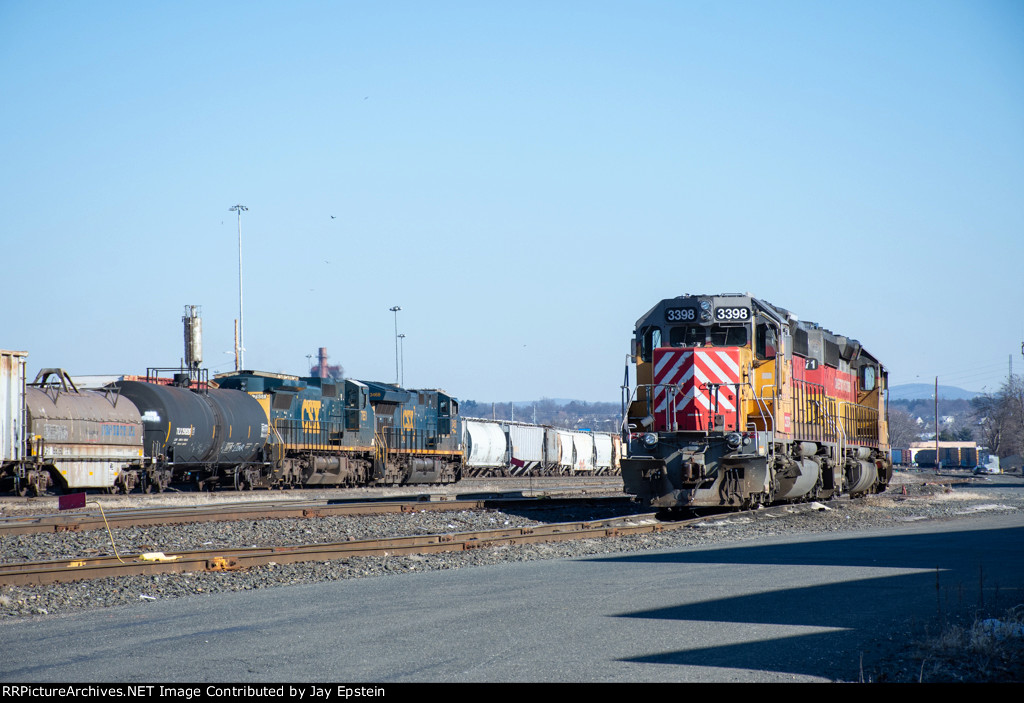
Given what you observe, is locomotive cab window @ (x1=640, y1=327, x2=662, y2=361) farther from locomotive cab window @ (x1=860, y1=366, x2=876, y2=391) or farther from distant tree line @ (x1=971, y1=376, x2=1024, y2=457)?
distant tree line @ (x1=971, y1=376, x2=1024, y2=457)

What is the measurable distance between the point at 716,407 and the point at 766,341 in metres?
1.68

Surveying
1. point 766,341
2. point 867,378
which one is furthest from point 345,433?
point 766,341

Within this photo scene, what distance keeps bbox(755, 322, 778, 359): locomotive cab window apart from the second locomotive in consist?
0.02 meters

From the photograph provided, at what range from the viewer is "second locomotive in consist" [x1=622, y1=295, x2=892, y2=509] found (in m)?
17.4

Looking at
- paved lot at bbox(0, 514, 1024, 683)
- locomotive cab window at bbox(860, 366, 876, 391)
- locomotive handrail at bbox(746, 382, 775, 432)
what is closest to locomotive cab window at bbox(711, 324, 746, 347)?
locomotive handrail at bbox(746, 382, 775, 432)

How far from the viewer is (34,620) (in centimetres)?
895

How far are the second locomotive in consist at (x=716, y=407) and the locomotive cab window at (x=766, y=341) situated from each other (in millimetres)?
18

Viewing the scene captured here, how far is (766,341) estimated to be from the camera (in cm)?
1814

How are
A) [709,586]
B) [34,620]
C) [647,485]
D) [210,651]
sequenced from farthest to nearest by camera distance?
[647,485]
[709,586]
[34,620]
[210,651]

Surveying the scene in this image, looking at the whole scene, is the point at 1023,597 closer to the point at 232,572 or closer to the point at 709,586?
the point at 709,586

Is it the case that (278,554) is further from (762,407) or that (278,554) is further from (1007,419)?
(1007,419)

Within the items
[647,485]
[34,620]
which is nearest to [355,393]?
[647,485]

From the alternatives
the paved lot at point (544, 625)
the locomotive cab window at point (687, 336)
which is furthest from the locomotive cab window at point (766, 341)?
the paved lot at point (544, 625)
